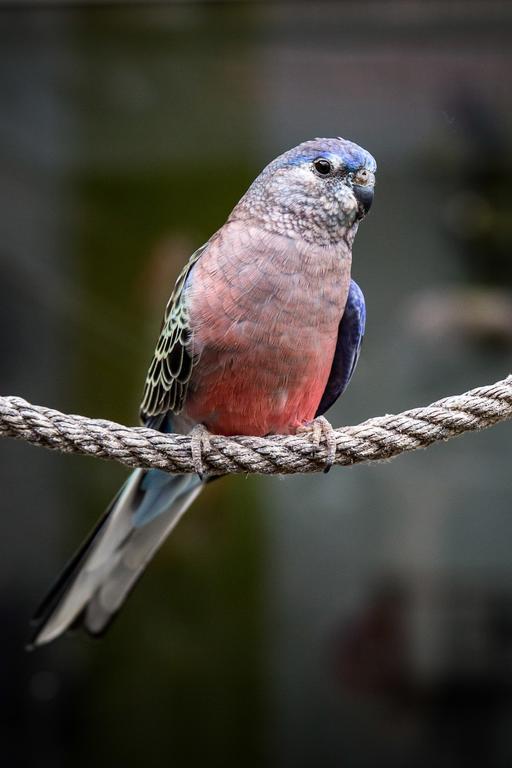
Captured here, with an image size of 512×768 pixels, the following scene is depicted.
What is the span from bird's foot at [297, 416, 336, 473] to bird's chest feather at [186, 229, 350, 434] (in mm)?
42

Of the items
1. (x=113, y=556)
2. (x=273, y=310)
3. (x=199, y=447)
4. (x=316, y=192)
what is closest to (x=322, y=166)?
(x=316, y=192)

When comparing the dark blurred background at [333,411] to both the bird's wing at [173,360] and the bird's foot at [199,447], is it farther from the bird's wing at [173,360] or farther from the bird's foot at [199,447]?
the bird's foot at [199,447]

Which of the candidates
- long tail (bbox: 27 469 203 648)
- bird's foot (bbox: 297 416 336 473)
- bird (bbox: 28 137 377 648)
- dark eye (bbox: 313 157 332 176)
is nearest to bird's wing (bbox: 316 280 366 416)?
bird (bbox: 28 137 377 648)

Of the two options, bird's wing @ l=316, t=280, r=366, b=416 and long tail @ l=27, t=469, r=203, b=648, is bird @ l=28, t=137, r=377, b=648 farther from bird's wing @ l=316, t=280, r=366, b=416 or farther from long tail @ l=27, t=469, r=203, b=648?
long tail @ l=27, t=469, r=203, b=648

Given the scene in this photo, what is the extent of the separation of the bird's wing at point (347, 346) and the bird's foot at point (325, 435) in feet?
0.34

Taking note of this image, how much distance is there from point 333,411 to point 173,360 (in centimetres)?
40

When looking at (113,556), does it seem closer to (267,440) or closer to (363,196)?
A: (267,440)

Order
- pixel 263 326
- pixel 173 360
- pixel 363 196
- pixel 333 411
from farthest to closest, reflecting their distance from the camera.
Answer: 1. pixel 333 411
2. pixel 173 360
3. pixel 263 326
4. pixel 363 196

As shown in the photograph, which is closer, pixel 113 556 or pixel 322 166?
pixel 322 166

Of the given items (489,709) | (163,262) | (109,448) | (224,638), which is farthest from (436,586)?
(109,448)

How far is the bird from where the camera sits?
129 centimetres

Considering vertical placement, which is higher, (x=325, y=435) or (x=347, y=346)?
(x=347, y=346)

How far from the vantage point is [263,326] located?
1.37 meters

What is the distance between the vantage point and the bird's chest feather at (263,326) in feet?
4.38
